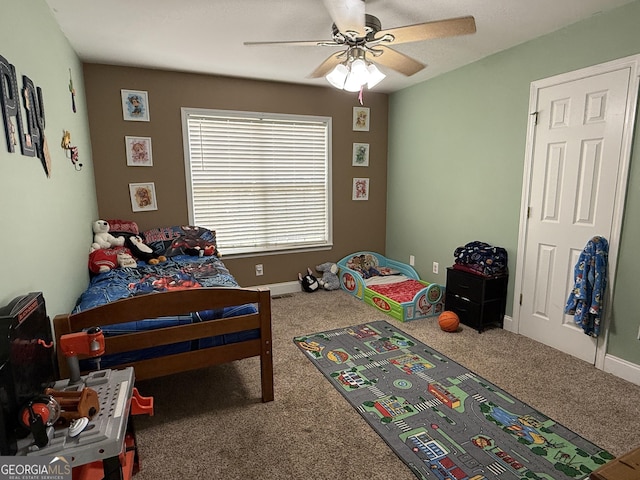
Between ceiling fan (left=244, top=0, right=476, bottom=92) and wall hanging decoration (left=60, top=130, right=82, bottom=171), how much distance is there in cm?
137

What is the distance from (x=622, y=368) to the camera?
2.37m

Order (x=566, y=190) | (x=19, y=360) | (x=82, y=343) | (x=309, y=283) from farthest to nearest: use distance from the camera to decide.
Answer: (x=309, y=283), (x=566, y=190), (x=82, y=343), (x=19, y=360)

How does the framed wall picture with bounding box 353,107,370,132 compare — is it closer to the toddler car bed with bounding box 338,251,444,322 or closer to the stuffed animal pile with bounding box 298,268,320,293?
the toddler car bed with bounding box 338,251,444,322

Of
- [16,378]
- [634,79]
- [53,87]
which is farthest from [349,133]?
[16,378]

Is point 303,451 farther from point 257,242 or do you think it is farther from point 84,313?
point 257,242

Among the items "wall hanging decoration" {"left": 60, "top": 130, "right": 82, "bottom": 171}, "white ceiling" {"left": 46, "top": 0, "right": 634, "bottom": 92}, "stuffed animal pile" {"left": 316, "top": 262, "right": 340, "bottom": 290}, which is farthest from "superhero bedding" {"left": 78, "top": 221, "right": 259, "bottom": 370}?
"white ceiling" {"left": 46, "top": 0, "right": 634, "bottom": 92}

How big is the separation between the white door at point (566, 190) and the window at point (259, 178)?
7.24ft

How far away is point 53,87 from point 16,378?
6.15ft

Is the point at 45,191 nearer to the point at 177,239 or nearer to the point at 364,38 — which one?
the point at 177,239

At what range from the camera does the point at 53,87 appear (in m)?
2.19

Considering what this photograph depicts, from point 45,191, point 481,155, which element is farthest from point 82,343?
point 481,155

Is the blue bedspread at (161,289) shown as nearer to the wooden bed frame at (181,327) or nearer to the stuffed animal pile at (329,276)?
the wooden bed frame at (181,327)

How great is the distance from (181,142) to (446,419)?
3336 millimetres

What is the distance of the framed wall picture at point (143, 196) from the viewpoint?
351 centimetres
